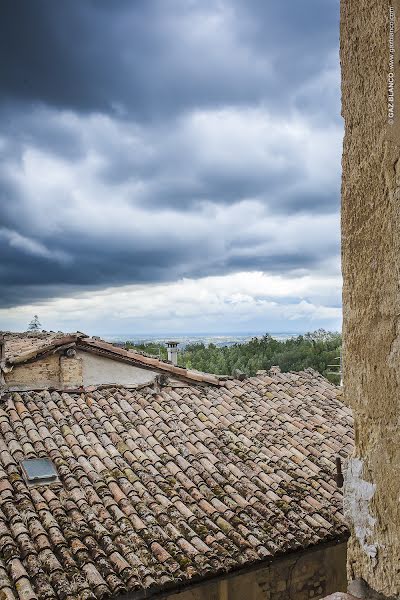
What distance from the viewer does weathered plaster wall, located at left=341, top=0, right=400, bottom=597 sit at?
1419 millimetres

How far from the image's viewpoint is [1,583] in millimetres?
4410

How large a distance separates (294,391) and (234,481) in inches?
149

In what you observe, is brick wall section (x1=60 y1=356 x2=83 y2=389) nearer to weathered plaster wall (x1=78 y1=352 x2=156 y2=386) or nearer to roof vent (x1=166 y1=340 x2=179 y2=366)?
weathered plaster wall (x1=78 y1=352 x2=156 y2=386)

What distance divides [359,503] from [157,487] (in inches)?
207

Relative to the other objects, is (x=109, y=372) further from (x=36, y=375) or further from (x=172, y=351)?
(x=172, y=351)

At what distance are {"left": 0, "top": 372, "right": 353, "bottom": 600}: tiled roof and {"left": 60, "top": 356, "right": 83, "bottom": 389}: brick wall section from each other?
48cm

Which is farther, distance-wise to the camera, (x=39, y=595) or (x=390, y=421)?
(x=39, y=595)

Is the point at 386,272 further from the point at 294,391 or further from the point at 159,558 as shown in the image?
the point at 294,391

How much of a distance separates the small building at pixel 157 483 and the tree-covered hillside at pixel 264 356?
98.2 ft

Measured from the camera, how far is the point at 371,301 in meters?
1.47

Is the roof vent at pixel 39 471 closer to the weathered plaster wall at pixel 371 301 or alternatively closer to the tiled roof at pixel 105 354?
the tiled roof at pixel 105 354

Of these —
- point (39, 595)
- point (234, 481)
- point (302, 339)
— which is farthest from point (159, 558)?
point (302, 339)

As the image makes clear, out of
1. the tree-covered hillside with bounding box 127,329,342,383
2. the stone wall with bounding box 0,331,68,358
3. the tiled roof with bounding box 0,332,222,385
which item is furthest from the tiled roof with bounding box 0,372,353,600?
the tree-covered hillside with bounding box 127,329,342,383

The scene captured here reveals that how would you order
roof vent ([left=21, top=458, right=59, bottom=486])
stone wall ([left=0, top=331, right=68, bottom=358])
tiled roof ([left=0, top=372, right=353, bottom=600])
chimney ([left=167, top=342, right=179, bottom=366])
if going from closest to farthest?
tiled roof ([left=0, top=372, right=353, bottom=600]), roof vent ([left=21, top=458, right=59, bottom=486]), stone wall ([left=0, top=331, right=68, bottom=358]), chimney ([left=167, top=342, right=179, bottom=366])
